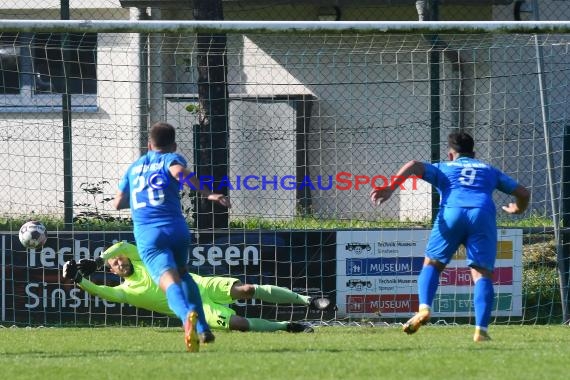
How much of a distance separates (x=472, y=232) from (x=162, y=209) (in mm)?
2526

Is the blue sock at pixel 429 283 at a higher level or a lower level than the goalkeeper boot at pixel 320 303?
higher

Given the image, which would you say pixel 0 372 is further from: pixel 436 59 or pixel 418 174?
pixel 436 59

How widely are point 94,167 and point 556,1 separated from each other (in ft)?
25.4

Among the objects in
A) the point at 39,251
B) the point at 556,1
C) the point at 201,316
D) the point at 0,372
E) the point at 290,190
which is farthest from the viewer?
the point at 556,1

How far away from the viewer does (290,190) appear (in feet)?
44.3

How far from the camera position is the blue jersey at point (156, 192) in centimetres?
922

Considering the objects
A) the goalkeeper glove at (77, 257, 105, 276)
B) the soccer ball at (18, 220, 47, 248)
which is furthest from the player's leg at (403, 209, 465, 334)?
the soccer ball at (18, 220, 47, 248)

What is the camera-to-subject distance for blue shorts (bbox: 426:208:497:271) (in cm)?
969

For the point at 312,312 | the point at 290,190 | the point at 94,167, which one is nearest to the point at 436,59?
the point at 290,190

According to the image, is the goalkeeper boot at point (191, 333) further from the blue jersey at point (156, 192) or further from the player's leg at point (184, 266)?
the blue jersey at point (156, 192)

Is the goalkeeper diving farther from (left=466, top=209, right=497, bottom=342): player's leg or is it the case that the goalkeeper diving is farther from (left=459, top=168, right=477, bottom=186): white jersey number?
(left=459, top=168, right=477, bottom=186): white jersey number

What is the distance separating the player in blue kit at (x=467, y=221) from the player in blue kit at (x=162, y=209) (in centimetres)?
187

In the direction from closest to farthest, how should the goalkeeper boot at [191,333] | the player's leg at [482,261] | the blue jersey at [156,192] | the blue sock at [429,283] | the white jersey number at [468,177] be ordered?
the goalkeeper boot at [191,333]
the blue jersey at [156,192]
the player's leg at [482,261]
the white jersey number at [468,177]
the blue sock at [429,283]

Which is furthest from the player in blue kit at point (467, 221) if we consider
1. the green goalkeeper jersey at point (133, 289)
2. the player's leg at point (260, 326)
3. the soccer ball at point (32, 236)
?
the soccer ball at point (32, 236)
